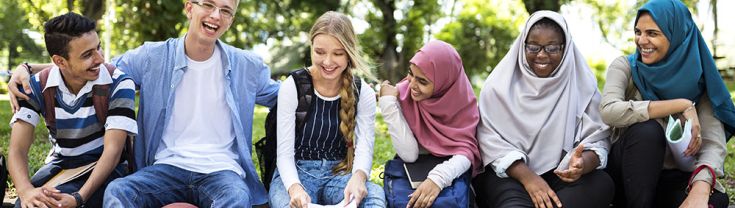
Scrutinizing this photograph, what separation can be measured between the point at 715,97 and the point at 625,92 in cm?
42

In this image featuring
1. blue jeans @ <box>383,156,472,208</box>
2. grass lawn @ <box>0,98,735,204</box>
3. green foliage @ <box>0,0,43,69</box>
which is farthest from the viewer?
green foliage @ <box>0,0,43,69</box>

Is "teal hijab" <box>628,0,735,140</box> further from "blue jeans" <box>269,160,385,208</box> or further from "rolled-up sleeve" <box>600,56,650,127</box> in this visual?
"blue jeans" <box>269,160,385,208</box>

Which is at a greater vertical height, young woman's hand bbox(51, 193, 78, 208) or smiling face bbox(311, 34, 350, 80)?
smiling face bbox(311, 34, 350, 80)

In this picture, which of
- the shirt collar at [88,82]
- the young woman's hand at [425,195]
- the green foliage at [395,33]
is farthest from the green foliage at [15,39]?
the young woman's hand at [425,195]

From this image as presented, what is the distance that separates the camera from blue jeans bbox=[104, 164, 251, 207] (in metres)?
3.21

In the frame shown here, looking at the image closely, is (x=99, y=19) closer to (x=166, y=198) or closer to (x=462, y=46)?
(x=462, y=46)

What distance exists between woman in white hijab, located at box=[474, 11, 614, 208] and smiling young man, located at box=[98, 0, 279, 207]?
1234 mm

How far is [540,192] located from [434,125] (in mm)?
616

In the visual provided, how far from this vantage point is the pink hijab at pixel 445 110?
11.5 feet

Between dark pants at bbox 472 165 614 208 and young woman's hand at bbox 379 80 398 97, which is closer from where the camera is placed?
dark pants at bbox 472 165 614 208

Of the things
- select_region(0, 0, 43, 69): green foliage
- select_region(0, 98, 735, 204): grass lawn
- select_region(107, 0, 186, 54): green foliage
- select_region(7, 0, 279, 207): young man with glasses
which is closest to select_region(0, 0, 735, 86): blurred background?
select_region(107, 0, 186, 54): green foliage

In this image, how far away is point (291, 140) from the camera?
3523mm

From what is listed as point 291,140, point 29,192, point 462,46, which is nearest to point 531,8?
point 462,46

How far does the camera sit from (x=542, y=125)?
3.66 metres
